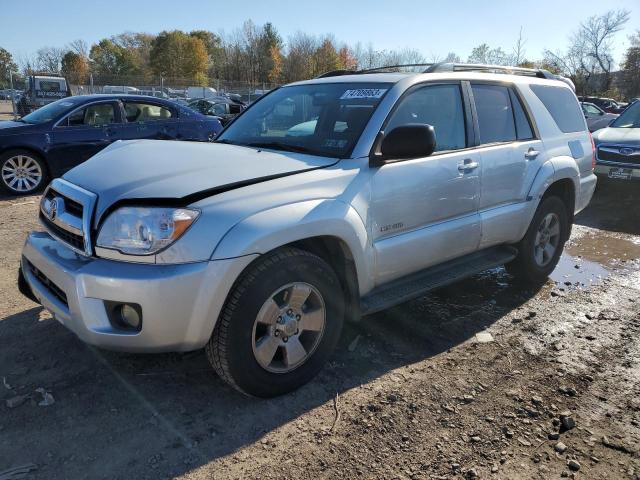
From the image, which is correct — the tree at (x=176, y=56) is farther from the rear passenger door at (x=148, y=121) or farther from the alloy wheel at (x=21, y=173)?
the alloy wheel at (x=21, y=173)

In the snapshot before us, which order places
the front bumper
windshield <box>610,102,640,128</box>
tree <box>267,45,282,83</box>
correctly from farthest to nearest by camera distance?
tree <box>267,45,282,83</box> < windshield <box>610,102,640,128</box> < the front bumper

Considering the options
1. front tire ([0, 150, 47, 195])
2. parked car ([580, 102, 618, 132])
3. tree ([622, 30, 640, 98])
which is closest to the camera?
front tire ([0, 150, 47, 195])

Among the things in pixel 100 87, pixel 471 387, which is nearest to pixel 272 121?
pixel 471 387

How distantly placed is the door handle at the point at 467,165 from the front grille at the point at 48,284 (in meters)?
2.69

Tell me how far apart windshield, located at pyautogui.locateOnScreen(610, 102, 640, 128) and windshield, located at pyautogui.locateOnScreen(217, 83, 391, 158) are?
879 cm

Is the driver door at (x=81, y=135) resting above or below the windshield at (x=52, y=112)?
below

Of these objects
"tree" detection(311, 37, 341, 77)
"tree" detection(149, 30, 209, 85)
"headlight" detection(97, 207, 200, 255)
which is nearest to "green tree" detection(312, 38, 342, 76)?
"tree" detection(311, 37, 341, 77)

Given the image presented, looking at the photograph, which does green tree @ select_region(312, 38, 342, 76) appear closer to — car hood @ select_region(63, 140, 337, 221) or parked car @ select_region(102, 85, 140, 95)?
parked car @ select_region(102, 85, 140, 95)

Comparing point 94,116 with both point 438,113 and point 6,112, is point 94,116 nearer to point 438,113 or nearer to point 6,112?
point 438,113

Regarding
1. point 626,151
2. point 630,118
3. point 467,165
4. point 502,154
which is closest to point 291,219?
point 467,165

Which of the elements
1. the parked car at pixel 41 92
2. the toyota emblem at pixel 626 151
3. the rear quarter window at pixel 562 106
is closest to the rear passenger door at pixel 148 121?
the rear quarter window at pixel 562 106

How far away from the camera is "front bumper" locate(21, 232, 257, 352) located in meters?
2.41

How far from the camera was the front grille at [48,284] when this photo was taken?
2678mm

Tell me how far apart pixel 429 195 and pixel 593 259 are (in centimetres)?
354
